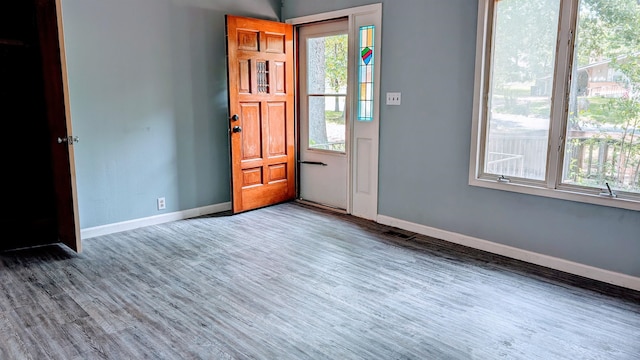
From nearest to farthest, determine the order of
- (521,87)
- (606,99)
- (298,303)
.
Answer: (298,303) < (606,99) < (521,87)

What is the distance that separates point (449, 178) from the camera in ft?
12.8

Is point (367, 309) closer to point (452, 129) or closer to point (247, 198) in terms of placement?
point (452, 129)

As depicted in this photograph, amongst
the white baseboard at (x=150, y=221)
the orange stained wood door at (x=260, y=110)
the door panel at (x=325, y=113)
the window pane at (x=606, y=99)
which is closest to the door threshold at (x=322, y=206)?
the door panel at (x=325, y=113)

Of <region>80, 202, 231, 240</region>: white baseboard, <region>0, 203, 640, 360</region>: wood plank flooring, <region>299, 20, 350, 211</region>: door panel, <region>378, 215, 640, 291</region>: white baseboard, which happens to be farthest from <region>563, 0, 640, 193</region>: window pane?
<region>80, 202, 231, 240</region>: white baseboard

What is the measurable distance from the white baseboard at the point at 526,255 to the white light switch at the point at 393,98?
1.10 metres

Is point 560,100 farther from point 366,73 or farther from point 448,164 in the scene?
point 366,73

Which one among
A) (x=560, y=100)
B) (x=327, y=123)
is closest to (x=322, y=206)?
(x=327, y=123)

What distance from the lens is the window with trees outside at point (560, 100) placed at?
2.98m

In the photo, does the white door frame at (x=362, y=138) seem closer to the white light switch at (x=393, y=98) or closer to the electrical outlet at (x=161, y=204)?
the white light switch at (x=393, y=98)

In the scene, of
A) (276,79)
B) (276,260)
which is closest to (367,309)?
(276,260)

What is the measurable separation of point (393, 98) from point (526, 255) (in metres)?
1.76

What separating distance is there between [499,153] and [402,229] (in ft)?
3.82

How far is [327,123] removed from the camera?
5.01m

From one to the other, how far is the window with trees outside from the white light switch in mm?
772
